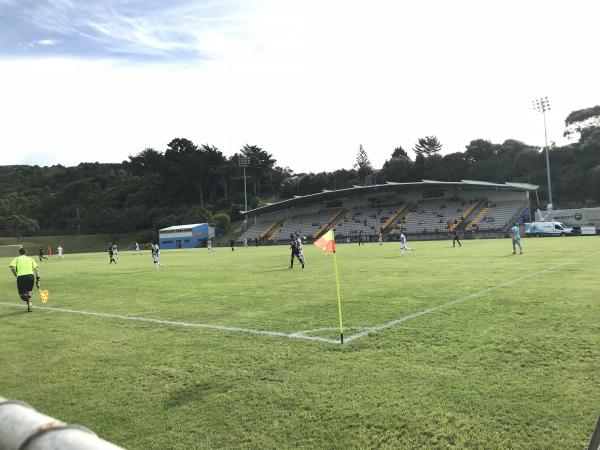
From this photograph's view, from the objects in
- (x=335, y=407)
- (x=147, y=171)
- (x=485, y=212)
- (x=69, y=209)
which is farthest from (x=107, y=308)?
(x=147, y=171)

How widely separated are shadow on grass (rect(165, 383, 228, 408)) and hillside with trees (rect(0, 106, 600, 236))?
3572 inches

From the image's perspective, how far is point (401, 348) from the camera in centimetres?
696

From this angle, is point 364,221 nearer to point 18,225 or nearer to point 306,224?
point 306,224

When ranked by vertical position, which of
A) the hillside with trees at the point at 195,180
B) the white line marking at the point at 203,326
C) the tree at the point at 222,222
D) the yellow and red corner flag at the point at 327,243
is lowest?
the white line marking at the point at 203,326

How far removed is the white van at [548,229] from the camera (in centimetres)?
5333

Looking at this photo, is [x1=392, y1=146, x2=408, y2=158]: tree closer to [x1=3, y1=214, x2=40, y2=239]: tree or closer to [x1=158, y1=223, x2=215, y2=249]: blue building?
[x1=158, y1=223, x2=215, y2=249]: blue building

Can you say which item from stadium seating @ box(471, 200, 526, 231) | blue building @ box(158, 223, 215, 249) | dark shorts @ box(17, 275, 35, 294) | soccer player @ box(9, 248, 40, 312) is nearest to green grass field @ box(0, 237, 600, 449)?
soccer player @ box(9, 248, 40, 312)

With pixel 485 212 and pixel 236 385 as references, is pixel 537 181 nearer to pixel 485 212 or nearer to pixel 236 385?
pixel 485 212

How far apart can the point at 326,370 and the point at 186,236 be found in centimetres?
8651

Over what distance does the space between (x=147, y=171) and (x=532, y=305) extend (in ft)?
432

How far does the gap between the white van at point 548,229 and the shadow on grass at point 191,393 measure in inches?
2250

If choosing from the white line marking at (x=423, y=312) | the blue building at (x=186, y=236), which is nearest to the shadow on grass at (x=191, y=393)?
the white line marking at (x=423, y=312)

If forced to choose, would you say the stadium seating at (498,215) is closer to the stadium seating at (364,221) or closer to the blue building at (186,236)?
the stadium seating at (364,221)

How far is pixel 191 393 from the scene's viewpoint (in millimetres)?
5613
